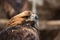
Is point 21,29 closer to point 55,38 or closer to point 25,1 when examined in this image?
point 25,1

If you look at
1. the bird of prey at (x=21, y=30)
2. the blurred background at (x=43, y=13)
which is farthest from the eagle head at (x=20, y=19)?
the blurred background at (x=43, y=13)

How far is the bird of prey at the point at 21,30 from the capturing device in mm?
1596

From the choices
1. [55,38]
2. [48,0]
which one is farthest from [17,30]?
[48,0]

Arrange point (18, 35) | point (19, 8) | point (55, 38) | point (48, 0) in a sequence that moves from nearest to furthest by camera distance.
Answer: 1. point (18, 35)
2. point (19, 8)
3. point (55, 38)
4. point (48, 0)

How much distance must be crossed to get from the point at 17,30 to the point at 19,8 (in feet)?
6.98

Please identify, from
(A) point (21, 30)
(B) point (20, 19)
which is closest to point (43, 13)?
(B) point (20, 19)

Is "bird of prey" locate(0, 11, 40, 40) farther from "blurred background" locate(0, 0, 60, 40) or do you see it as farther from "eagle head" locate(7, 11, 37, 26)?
"blurred background" locate(0, 0, 60, 40)

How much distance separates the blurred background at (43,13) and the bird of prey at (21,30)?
5.13 ft

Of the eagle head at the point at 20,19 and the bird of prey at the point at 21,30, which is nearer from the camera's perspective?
the bird of prey at the point at 21,30

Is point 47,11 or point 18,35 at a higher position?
point 18,35

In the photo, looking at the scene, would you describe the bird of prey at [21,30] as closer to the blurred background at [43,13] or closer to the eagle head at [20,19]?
the eagle head at [20,19]

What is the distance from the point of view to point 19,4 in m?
3.83

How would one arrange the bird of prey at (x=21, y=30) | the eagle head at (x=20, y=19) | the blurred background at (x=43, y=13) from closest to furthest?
the bird of prey at (x=21, y=30), the eagle head at (x=20, y=19), the blurred background at (x=43, y=13)

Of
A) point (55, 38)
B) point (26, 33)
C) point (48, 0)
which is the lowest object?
point (55, 38)
